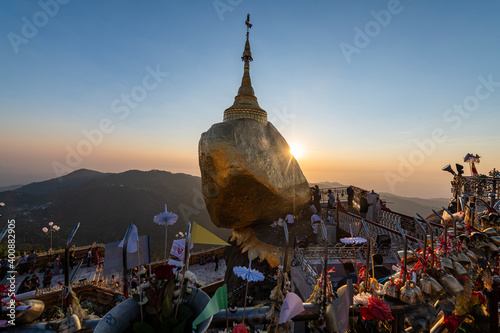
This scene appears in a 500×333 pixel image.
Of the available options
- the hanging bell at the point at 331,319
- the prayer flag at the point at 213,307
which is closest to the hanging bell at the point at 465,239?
the hanging bell at the point at 331,319

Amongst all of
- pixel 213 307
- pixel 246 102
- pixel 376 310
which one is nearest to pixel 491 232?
pixel 376 310

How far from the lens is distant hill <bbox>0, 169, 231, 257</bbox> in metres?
42.9

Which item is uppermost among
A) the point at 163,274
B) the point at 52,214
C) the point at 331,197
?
the point at 163,274

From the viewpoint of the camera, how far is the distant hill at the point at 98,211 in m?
42.9

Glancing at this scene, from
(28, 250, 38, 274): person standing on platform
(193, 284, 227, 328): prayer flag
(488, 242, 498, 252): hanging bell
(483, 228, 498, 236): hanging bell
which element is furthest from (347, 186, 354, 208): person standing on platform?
(28, 250, 38, 274): person standing on platform

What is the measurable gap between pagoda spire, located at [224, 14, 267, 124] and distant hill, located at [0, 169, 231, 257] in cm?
2861

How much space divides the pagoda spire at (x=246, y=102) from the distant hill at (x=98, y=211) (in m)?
28.6

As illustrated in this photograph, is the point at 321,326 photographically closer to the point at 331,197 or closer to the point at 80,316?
the point at 80,316

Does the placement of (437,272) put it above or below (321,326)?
above

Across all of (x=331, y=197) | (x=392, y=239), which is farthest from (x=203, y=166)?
(x=392, y=239)

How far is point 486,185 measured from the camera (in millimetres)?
10625

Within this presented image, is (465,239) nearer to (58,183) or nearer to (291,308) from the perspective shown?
(291,308)

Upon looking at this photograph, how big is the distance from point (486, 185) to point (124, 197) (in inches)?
2940

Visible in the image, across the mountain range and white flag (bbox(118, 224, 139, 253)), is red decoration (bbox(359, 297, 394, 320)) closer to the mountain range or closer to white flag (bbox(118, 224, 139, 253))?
white flag (bbox(118, 224, 139, 253))
